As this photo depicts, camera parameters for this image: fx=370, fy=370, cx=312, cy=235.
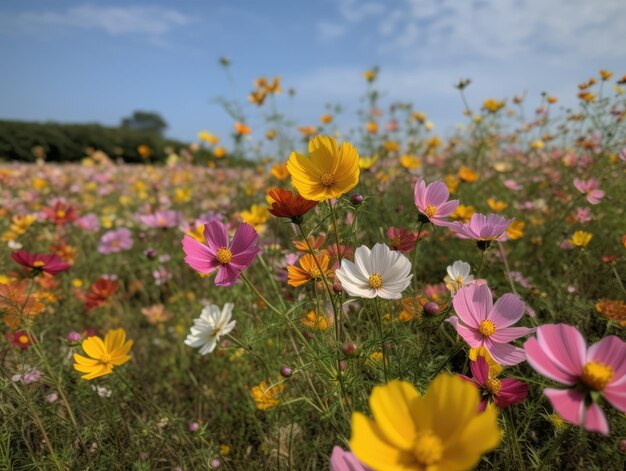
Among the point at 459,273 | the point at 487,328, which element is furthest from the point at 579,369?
the point at 459,273

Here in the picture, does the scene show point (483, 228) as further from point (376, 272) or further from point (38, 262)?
point (38, 262)

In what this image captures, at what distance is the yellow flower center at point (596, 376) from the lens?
1.66 feet

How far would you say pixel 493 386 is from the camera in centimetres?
75

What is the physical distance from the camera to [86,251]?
2.99 meters

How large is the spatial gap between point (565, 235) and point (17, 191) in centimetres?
507

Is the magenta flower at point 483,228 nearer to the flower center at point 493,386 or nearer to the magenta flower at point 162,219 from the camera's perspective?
the flower center at point 493,386

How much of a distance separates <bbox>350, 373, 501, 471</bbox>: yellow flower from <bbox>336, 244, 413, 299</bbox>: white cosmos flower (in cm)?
24

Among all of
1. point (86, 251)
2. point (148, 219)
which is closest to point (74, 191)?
point (86, 251)

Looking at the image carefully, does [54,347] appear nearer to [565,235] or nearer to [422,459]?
[422,459]

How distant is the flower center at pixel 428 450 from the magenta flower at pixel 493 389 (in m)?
0.31

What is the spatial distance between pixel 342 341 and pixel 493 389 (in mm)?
386

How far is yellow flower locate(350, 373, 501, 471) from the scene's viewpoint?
43 cm

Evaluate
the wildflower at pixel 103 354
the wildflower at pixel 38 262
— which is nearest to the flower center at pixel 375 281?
the wildflower at pixel 103 354

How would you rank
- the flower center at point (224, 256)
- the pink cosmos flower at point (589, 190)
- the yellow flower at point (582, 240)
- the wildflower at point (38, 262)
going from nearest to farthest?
the flower center at point (224, 256), the wildflower at point (38, 262), the yellow flower at point (582, 240), the pink cosmos flower at point (589, 190)
